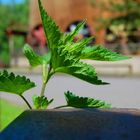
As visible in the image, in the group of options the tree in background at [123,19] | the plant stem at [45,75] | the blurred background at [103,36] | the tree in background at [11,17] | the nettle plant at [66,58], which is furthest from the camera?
the tree in background at [11,17]

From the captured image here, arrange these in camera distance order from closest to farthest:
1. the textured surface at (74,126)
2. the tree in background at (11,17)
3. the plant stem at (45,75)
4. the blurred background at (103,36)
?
the textured surface at (74,126) < the plant stem at (45,75) < the blurred background at (103,36) < the tree in background at (11,17)

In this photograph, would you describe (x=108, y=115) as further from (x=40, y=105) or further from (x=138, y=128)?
(x=40, y=105)

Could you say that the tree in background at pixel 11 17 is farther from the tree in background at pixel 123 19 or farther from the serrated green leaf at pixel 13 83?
the serrated green leaf at pixel 13 83

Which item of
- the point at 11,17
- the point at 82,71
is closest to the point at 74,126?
the point at 82,71

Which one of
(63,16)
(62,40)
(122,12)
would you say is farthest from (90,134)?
(63,16)

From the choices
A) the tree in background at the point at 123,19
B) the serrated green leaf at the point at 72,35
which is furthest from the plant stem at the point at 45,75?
the tree in background at the point at 123,19

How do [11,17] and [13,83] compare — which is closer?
[13,83]

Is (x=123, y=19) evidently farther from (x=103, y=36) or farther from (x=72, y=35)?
(x=72, y=35)
